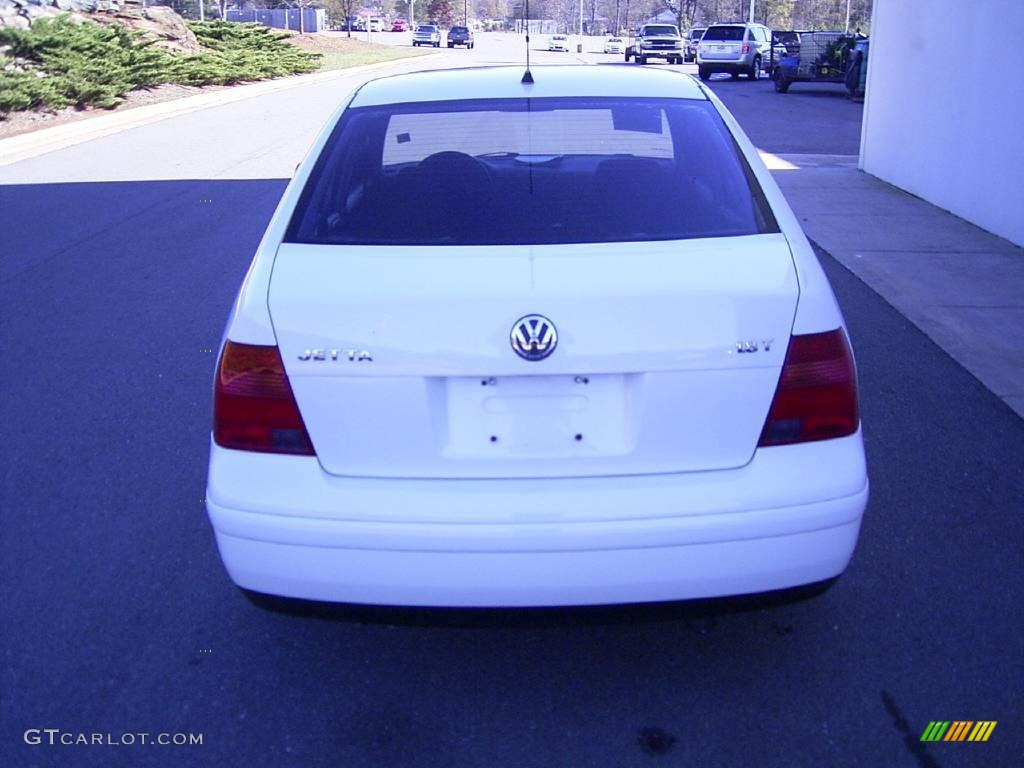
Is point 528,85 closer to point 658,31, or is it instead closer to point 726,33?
point 726,33

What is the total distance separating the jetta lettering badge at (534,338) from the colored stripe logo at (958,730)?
1489 millimetres

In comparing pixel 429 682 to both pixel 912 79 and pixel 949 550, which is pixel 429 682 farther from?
pixel 912 79

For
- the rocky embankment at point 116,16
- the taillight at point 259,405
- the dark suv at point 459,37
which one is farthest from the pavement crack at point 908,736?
the dark suv at point 459,37

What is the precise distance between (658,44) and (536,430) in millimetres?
47841

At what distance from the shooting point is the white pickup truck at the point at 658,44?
158 feet

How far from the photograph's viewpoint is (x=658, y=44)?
48.0 metres

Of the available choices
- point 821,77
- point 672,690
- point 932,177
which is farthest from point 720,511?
point 821,77

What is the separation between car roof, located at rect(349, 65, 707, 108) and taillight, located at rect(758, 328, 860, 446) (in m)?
1.35

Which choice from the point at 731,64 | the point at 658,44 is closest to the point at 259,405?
the point at 731,64

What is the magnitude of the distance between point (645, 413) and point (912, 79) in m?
10.6

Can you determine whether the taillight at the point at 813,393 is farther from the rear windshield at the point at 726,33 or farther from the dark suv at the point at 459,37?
the dark suv at the point at 459,37

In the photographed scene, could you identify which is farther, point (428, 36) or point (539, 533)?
point (428, 36)

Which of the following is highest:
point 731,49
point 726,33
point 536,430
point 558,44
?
point 536,430

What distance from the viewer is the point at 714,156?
369cm
